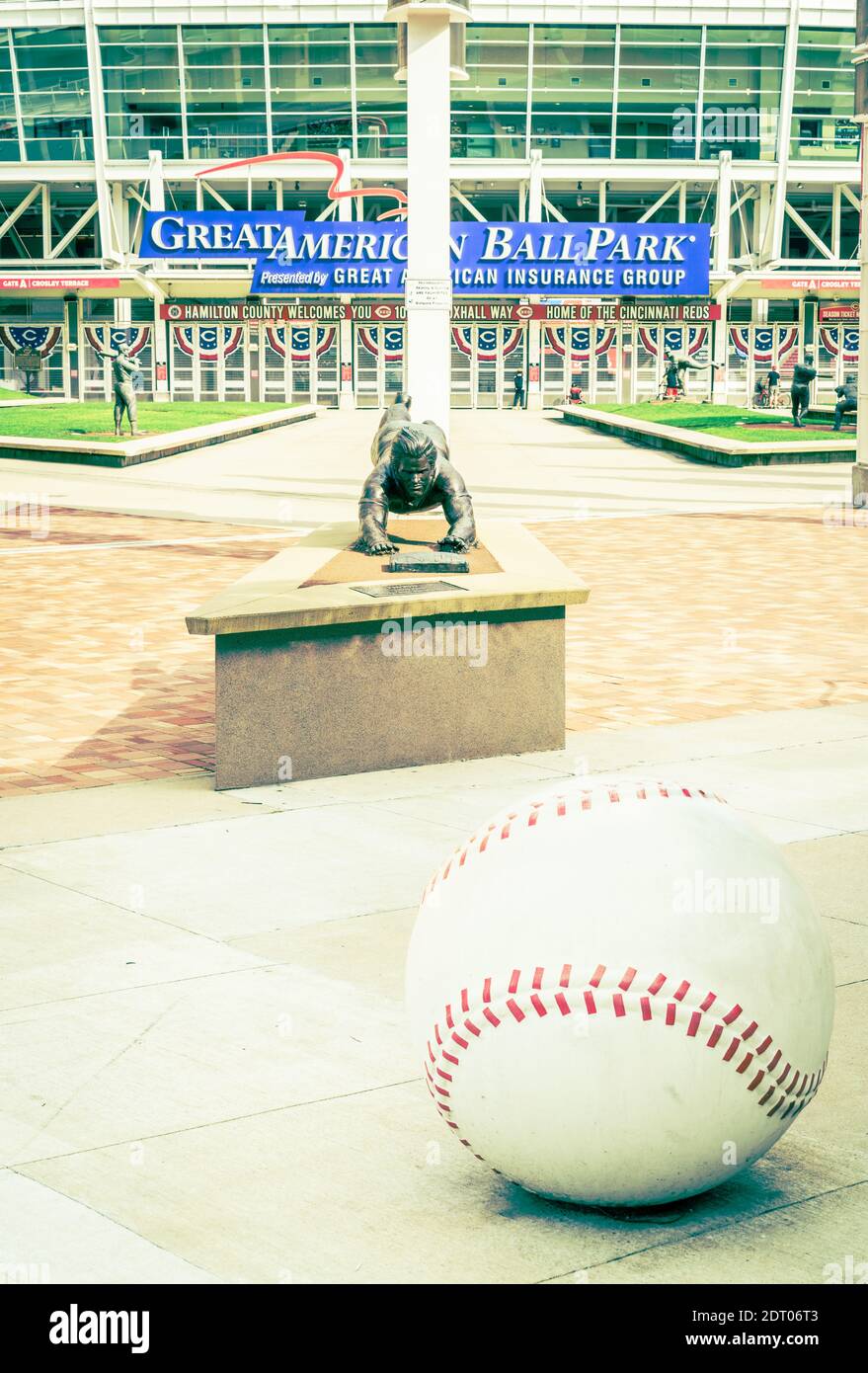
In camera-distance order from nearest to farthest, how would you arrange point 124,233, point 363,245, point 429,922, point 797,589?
point 429,922 < point 797,589 < point 363,245 < point 124,233

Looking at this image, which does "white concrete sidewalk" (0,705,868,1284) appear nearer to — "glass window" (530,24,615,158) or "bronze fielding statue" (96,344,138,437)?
"bronze fielding statue" (96,344,138,437)

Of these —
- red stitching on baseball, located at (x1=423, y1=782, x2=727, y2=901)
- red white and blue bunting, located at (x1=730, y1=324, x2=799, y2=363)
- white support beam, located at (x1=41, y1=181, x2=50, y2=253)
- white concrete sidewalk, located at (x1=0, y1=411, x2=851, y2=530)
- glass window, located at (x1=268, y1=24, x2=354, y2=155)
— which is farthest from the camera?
red white and blue bunting, located at (x1=730, y1=324, x2=799, y2=363)

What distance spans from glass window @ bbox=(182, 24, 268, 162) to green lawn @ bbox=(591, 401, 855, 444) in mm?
24075

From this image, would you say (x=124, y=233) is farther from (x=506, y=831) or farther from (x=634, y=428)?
(x=506, y=831)

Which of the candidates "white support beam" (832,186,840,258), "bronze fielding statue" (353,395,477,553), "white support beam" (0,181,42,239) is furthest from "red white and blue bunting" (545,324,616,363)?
"bronze fielding statue" (353,395,477,553)

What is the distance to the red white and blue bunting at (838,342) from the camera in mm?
67938

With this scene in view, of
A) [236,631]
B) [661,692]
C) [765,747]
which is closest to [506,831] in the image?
[236,631]

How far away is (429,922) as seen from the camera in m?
4.19

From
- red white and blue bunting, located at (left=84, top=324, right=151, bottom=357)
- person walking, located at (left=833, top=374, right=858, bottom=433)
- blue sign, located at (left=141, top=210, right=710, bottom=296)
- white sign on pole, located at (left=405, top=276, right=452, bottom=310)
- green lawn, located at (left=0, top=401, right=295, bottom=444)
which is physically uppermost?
blue sign, located at (left=141, top=210, right=710, bottom=296)

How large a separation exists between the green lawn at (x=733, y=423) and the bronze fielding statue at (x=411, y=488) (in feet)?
79.1

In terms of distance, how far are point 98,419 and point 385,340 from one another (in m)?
27.4

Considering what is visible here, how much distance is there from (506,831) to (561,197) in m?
→ 68.0

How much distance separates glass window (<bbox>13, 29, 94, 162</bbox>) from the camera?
6544cm

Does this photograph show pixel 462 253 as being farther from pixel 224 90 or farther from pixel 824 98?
pixel 824 98
